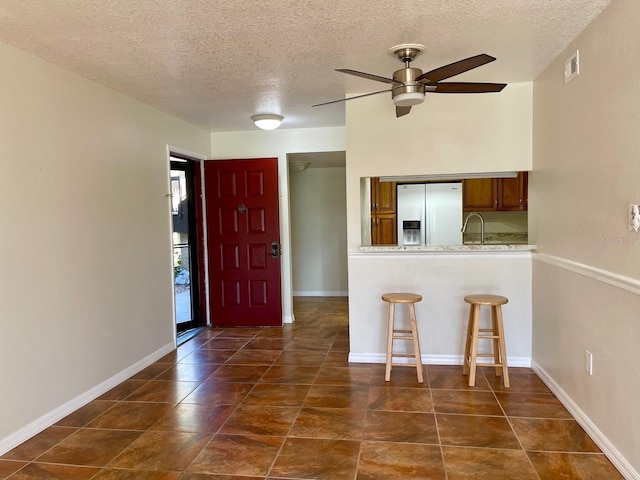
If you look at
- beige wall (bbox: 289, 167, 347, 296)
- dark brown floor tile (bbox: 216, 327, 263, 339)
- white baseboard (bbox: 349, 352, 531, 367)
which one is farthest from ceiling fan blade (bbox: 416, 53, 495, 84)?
beige wall (bbox: 289, 167, 347, 296)

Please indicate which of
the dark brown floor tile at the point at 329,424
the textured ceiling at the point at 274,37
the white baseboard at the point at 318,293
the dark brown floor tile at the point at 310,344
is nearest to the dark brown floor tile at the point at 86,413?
the dark brown floor tile at the point at 329,424

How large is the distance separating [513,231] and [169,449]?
15.5 ft

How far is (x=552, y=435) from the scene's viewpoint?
2404mm

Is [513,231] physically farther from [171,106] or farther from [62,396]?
[62,396]

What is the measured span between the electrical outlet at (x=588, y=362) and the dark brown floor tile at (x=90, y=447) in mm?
2547

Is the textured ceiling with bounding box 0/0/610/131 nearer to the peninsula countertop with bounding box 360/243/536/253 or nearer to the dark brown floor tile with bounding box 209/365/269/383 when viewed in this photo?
the peninsula countertop with bounding box 360/243/536/253

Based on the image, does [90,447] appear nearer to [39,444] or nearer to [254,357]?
[39,444]

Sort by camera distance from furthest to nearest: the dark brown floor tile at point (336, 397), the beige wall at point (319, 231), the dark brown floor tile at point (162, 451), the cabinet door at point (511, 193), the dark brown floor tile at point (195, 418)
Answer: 1. the beige wall at point (319, 231)
2. the cabinet door at point (511, 193)
3. the dark brown floor tile at point (336, 397)
4. the dark brown floor tile at point (195, 418)
5. the dark brown floor tile at point (162, 451)

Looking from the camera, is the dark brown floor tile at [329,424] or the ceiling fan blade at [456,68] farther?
the dark brown floor tile at [329,424]

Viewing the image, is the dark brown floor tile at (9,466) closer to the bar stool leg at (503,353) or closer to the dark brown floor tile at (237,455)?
the dark brown floor tile at (237,455)

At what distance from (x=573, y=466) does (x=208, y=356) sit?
2.90 meters

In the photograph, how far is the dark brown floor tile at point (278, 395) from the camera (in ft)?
9.62

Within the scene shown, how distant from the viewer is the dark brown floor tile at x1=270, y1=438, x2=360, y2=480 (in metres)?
2.11

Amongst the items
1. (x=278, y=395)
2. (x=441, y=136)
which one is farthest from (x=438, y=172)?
(x=278, y=395)
